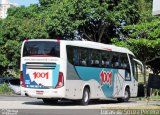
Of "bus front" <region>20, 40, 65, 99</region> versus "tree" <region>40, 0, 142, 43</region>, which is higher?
"tree" <region>40, 0, 142, 43</region>

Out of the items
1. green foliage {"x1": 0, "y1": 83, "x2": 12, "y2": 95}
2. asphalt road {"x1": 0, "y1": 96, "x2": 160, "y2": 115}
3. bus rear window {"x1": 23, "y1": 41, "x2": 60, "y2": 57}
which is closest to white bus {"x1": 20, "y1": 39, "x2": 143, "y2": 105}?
bus rear window {"x1": 23, "y1": 41, "x2": 60, "y2": 57}

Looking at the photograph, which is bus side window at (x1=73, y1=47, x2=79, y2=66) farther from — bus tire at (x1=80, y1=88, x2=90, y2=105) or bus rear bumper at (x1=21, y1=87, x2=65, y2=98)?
bus tire at (x1=80, y1=88, x2=90, y2=105)

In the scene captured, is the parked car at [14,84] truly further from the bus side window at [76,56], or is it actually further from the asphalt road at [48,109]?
the bus side window at [76,56]

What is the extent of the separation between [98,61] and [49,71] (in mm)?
3929

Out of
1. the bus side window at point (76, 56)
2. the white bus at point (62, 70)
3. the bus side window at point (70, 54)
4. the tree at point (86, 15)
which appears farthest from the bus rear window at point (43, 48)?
the tree at point (86, 15)

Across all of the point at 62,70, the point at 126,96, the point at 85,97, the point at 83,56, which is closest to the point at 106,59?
the point at 83,56

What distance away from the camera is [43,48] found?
23.0m

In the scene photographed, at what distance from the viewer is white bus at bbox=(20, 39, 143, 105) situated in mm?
22719

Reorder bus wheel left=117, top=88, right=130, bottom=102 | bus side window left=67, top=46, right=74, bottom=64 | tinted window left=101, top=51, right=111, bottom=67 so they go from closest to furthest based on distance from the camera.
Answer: bus side window left=67, top=46, right=74, bottom=64 < tinted window left=101, top=51, right=111, bottom=67 < bus wheel left=117, top=88, right=130, bottom=102

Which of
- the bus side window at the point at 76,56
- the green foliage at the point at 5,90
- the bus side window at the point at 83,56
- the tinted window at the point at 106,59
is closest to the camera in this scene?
the bus side window at the point at 76,56

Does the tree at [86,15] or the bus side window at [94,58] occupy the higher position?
the tree at [86,15]

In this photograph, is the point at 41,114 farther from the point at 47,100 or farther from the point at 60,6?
the point at 60,6

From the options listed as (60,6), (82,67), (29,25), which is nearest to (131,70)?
(82,67)

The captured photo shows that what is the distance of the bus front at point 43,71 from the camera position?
22703 mm
